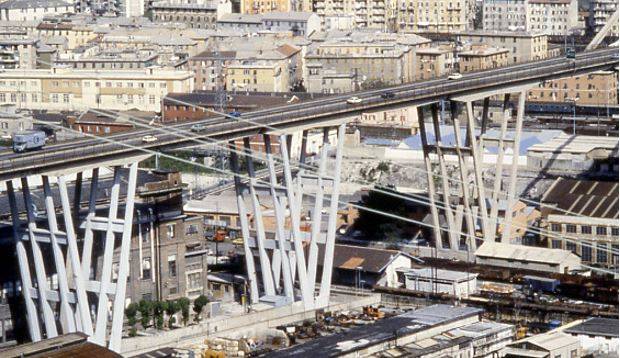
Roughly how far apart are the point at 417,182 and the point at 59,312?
23.8 ft

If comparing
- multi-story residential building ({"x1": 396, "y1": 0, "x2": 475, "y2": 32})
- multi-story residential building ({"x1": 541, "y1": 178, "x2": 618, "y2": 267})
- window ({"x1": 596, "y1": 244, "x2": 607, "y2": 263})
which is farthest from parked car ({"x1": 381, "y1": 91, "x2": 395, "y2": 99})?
multi-story residential building ({"x1": 396, "y1": 0, "x2": 475, "y2": 32})

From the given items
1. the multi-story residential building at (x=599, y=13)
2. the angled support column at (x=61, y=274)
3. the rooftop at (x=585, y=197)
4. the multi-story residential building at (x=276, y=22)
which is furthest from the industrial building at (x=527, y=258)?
the multi-story residential building at (x=599, y=13)

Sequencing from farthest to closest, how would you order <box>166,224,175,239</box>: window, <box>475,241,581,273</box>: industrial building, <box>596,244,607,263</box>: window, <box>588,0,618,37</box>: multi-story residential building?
1. <box>588,0,618,37</box>: multi-story residential building
2. <box>596,244,607,263</box>: window
3. <box>475,241,581,273</box>: industrial building
4. <box>166,224,175,239</box>: window

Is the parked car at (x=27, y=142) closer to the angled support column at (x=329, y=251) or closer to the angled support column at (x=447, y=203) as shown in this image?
the angled support column at (x=329, y=251)

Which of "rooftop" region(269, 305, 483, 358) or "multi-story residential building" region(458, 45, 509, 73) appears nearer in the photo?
"rooftop" region(269, 305, 483, 358)

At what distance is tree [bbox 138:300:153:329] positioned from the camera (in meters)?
16.2

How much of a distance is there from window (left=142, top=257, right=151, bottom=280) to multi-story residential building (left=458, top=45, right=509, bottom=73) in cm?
1502

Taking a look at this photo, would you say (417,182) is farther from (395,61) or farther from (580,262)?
(395,61)

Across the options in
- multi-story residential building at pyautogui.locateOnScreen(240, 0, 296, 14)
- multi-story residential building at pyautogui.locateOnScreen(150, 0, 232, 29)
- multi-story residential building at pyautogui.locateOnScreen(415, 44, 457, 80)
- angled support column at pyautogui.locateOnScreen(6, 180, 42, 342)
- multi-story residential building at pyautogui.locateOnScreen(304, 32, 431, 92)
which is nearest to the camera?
angled support column at pyautogui.locateOnScreen(6, 180, 42, 342)

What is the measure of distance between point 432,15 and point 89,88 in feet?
33.6

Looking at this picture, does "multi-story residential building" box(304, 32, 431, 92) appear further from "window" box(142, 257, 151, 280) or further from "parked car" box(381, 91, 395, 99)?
"window" box(142, 257, 151, 280)

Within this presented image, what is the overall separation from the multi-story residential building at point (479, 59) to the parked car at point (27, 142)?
16.2 meters

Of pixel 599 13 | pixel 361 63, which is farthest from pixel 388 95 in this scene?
pixel 599 13

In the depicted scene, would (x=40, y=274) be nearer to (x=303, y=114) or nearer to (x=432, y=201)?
(x=303, y=114)
